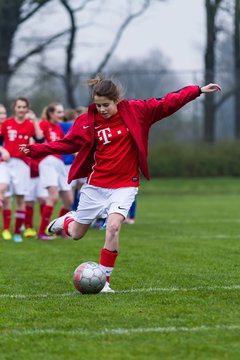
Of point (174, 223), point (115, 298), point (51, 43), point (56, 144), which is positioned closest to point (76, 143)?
point (56, 144)

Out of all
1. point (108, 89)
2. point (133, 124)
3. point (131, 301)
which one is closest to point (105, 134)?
point (133, 124)

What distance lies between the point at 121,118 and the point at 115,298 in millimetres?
1559

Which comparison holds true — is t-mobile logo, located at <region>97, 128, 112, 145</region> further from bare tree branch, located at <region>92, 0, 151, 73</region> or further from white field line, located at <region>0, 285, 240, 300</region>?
bare tree branch, located at <region>92, 0, 151, 73</region>

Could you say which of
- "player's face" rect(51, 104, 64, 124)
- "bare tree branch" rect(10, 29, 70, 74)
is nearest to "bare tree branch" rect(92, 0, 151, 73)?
"bare tree branch" rect(10, 29, 70, 74)

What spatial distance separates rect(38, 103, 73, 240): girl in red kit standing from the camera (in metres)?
12.0

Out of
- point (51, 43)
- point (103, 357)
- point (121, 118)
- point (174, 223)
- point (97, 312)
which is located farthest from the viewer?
point (51, 43)

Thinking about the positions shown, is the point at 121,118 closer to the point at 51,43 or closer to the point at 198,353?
the point at 198,353

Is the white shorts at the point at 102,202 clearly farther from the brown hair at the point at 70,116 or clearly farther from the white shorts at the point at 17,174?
the brown hair at the point at 70,116

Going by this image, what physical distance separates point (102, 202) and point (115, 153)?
1.47ft

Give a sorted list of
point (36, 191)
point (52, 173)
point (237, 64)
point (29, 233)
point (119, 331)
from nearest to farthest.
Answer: point (119, 331)
point (52, 173)
point (29, 233)
point (36, 191)
point (237, 64)

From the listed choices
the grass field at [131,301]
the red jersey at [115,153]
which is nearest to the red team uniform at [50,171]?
the grass field at [131,301]

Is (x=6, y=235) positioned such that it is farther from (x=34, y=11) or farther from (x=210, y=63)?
(x=34, y=11)

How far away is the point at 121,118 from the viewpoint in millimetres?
7121

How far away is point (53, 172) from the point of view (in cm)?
1205
